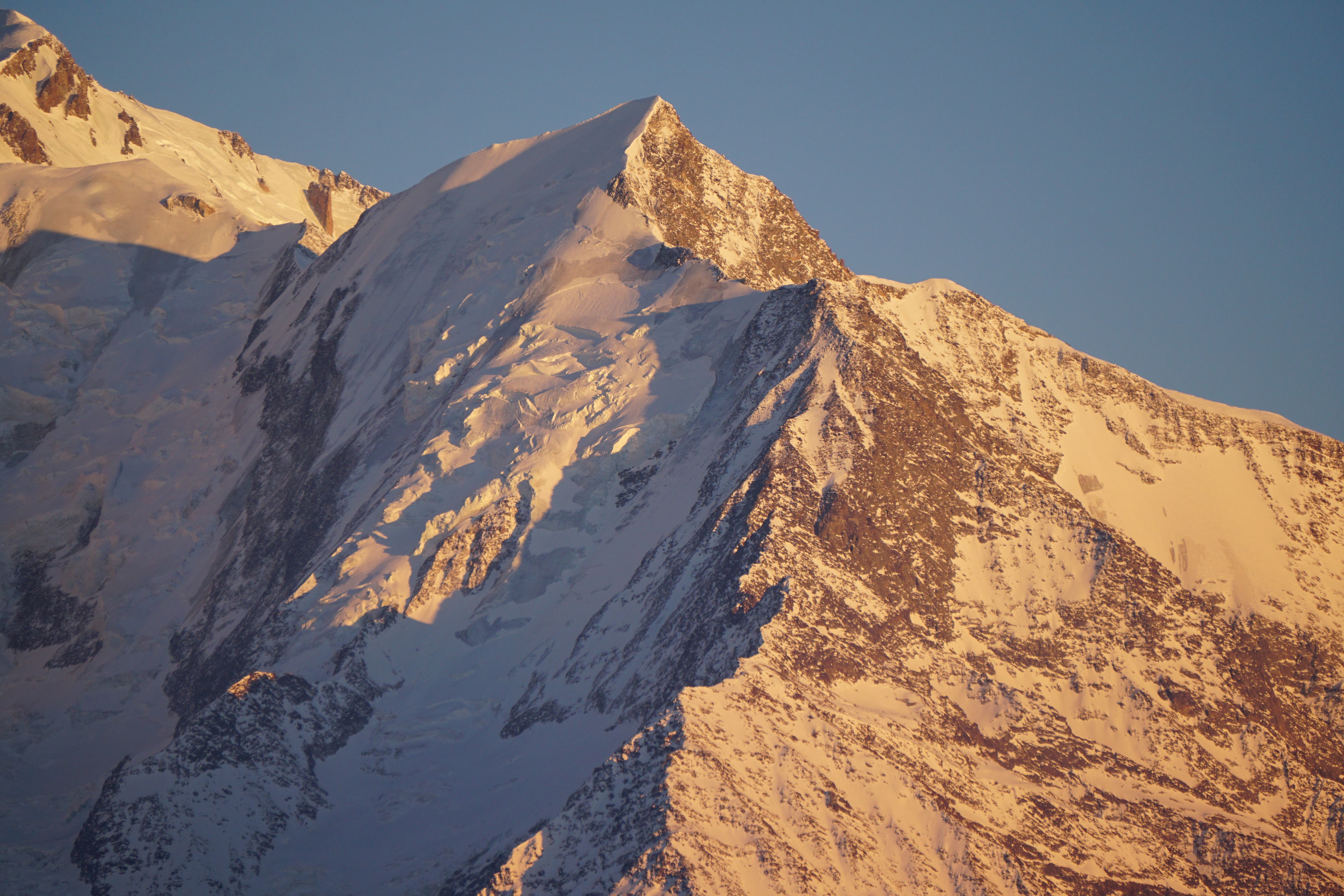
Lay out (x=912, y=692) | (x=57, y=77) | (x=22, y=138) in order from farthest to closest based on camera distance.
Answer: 1. (x=57, y=77)
2. (x=22, y=138)
3. (x=912, y=692)

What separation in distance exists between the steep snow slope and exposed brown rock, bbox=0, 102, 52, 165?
98 mm

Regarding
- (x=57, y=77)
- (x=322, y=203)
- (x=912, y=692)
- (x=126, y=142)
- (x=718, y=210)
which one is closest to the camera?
(x=912, y=692)

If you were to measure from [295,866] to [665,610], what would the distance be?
2002 cm

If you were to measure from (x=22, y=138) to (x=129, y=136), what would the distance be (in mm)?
19503

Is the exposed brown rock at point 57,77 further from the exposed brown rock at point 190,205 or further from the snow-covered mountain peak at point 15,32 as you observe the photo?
the exposed brown rock at point 190,205

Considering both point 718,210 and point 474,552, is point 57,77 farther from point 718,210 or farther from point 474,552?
point 474,552

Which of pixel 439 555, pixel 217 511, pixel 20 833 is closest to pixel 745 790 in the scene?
pixel 439 555

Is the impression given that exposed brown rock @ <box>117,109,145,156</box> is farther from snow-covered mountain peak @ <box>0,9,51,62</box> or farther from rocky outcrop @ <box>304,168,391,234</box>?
rocky outcrop @ <box>304,168,391,234</box>

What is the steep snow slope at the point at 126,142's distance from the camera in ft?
462

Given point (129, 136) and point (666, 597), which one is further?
point (129, 136)

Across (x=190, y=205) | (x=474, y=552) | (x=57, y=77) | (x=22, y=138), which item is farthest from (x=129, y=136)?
(x=474, y=552)

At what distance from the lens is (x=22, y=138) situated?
138m

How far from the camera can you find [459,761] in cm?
6391

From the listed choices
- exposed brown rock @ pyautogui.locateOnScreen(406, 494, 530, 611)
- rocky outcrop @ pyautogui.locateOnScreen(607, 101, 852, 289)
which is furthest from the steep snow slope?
exposed brown rock @ pyautogui.locateOnScreen(406, 494, 530, 611)
